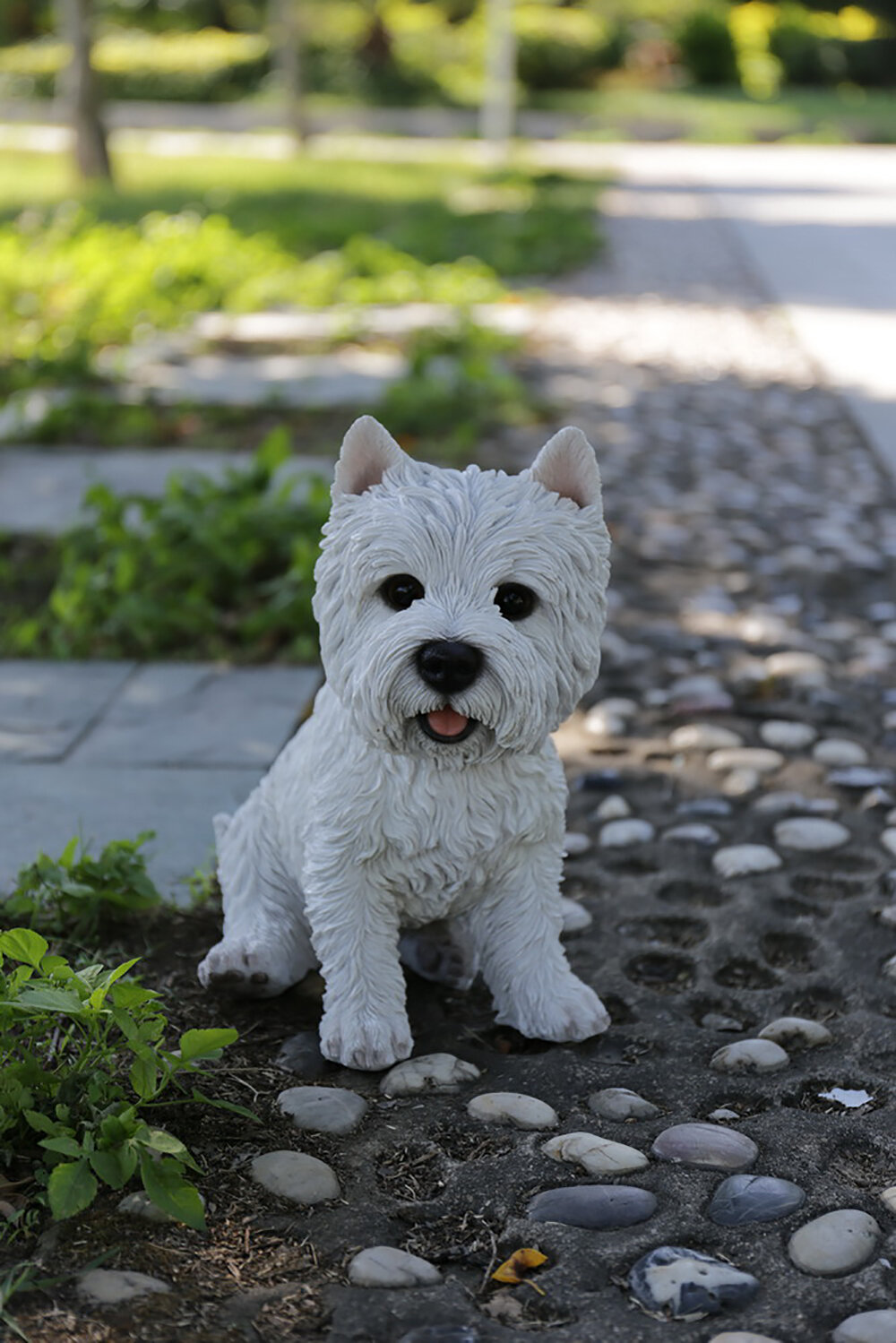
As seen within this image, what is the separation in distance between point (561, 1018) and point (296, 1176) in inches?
27.4

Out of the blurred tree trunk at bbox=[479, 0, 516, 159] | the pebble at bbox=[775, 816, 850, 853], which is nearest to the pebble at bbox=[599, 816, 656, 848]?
the pebble at bbox=[775, 816, 850, 853]

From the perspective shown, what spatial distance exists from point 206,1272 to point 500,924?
3.17 ft

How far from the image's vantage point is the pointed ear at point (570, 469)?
9.12 ft

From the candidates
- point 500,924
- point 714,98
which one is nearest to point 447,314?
point 500,924

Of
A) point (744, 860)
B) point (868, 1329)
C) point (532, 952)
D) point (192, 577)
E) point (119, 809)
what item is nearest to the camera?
point (868, 1329)

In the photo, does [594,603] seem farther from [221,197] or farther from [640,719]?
[221,197]

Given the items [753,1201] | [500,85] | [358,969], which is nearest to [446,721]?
[358,969]

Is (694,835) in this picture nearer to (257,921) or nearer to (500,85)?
(257,921)

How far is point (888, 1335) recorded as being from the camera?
227 cm

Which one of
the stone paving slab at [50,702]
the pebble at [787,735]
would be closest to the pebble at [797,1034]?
the pebble at [787,735]

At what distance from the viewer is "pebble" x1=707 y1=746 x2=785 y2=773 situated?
459 cm

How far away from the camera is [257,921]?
10.8 ft

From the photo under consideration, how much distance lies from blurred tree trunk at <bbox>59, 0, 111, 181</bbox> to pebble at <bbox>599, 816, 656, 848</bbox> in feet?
50.6

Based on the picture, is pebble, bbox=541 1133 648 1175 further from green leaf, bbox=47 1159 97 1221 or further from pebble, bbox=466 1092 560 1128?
green leaf, bbox=47 1159 97 1221
